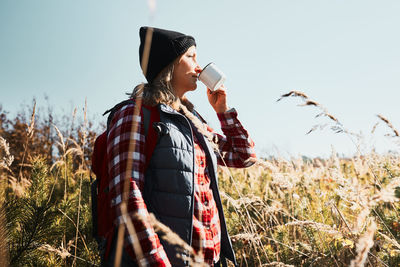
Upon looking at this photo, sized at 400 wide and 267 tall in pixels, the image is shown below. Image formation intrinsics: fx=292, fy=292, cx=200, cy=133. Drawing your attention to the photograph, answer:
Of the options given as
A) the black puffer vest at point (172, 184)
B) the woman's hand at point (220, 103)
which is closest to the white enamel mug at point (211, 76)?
the woman's hand at point (220, 103)

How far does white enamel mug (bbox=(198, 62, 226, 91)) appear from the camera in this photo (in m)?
1.81

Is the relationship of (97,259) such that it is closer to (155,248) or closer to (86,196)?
(155,248)

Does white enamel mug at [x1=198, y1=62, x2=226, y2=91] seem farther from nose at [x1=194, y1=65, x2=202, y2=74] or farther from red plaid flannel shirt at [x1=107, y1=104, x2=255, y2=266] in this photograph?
red plaid flannel shirt at [x1=107, y1=104, x2=255, y2=266]

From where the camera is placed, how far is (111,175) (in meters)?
1.39

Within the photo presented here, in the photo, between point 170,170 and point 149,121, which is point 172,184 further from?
point 149,121

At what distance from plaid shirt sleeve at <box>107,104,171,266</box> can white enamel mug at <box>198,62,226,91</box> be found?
0.52 m

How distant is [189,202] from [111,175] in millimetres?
395

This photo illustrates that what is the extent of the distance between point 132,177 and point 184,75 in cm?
80

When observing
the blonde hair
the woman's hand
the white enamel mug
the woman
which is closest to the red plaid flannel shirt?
the woman

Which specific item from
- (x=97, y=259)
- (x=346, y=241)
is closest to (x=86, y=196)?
(x=97, y=259)

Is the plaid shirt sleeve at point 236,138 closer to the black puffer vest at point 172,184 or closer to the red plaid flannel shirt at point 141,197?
the red plaid flannel shirt at point 141,197

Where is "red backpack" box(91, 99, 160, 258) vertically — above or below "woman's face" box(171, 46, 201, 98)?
below

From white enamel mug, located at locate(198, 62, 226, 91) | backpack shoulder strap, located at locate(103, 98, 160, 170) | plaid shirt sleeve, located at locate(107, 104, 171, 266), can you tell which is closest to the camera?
plaid shirt sleeve, located at locate(107, 104, 171, 266)

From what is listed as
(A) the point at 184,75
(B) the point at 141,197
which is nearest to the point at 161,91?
(A) the point at 184,75
